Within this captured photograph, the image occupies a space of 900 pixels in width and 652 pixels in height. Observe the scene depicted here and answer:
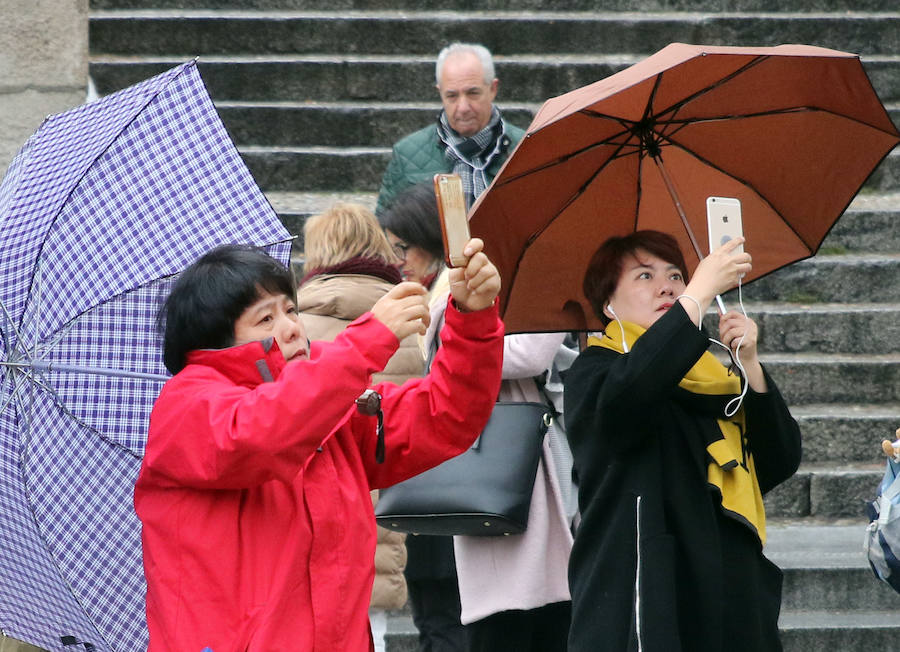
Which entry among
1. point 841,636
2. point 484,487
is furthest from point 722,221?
point 841,636

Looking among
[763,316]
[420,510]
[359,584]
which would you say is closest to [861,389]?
[763,316]

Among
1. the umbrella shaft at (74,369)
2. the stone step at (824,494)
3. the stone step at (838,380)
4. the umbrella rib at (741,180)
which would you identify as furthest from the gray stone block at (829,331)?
the umbrella shaft at (74,369)

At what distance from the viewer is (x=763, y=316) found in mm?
7117

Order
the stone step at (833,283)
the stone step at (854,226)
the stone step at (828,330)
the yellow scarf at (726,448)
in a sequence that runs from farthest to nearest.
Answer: the stone step at (854,226)
the stone step at (833,283)
the stone step at (828,330)
the yellow scarf at (726,448)

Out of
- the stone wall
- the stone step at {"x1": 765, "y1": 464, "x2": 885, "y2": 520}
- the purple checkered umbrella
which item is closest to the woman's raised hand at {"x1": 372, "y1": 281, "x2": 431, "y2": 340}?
the purple checkered umbrella

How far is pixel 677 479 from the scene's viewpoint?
3.56 metres

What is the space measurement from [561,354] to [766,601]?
1515 mm

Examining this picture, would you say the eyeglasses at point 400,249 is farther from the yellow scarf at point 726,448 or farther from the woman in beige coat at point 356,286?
the yellow scarf at point 726,448

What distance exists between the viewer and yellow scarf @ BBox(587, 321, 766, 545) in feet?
11.6

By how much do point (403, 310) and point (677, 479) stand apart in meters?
1.05

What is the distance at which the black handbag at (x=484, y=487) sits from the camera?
4449 mm

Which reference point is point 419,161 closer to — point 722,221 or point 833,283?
point 833,283

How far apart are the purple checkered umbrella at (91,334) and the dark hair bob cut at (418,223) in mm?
1824

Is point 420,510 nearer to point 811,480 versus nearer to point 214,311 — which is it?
point 214,311
